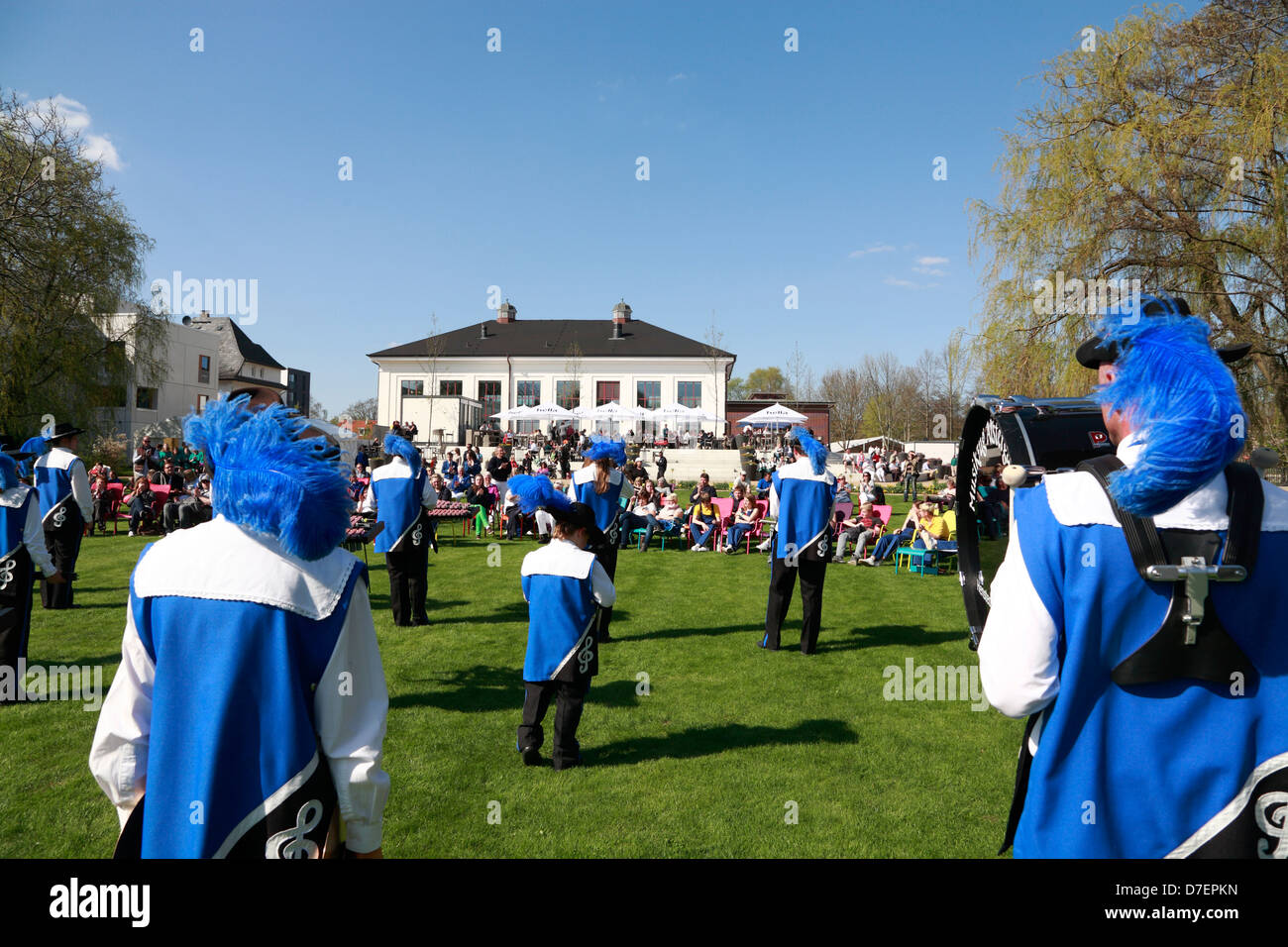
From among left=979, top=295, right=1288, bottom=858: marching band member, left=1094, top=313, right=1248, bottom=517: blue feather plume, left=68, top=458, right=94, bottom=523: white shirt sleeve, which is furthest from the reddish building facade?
left=979, top=295, right=1288, bottom=858: marching band member

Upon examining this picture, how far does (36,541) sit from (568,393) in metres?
44.3

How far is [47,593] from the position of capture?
907cm

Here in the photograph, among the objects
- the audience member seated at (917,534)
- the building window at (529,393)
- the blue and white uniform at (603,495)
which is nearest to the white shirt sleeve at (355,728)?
the blue and white uniform at (603,495)

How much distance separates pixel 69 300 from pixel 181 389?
84.2 ft

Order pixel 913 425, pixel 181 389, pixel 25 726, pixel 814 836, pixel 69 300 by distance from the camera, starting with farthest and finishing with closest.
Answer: pixel 913 425
pixel 181 389
pixel 69 300
pixel 25 726
pixel 814 836

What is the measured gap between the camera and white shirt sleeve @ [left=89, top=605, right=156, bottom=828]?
187 cm

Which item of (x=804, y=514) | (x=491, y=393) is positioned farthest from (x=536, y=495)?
(x=491, y=393)

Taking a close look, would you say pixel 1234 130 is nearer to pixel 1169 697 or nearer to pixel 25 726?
pixel 1169 697

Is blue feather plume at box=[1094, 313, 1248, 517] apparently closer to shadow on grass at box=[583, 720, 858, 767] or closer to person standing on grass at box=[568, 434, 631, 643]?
shadow on grass at box=[583, 720, 858, 767]

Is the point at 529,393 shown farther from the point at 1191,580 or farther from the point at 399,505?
the point at 1191,580

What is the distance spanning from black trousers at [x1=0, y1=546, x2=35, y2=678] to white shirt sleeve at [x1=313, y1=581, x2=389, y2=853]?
211 inches

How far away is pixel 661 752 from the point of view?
509cm

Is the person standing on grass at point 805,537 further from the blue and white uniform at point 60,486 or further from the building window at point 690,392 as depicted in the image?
the building window at point 690,392
